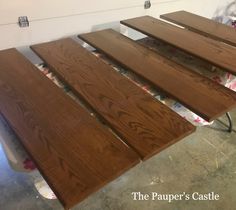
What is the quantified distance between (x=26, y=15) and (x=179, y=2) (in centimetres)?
109

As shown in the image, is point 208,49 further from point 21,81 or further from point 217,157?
point 21,81

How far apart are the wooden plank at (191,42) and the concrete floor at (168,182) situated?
607 mm

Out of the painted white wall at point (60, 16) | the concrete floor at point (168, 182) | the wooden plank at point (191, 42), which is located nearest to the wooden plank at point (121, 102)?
the painted white wall at point (60, 16)

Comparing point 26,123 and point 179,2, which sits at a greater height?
point 179,2

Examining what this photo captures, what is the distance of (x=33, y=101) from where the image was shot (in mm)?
890

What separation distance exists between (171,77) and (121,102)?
265mm

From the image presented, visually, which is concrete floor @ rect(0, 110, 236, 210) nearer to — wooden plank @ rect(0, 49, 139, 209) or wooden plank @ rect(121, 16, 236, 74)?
wooden plank @ rect(0, 49, 139, 209)

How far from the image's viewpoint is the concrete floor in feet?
4.09

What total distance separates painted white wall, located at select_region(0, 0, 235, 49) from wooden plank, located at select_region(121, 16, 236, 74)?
13 centimetres

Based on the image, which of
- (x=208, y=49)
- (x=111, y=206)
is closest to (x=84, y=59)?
(x=208, y=49)

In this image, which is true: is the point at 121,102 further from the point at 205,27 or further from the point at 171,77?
the point at 205,27

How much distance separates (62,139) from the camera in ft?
2.44

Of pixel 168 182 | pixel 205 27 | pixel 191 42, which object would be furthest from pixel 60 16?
pixel 168 182

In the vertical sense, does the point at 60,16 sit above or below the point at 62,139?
above
